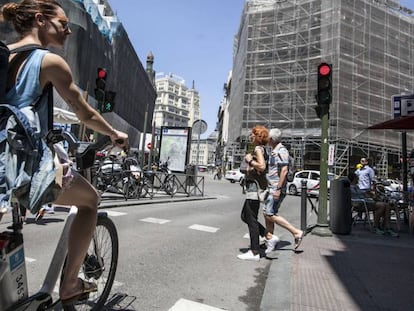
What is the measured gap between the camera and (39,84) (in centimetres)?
186

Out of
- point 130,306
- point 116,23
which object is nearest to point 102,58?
point 116,23

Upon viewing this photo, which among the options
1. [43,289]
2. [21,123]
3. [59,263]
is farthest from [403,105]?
[21,123]

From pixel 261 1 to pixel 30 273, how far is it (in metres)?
36.4

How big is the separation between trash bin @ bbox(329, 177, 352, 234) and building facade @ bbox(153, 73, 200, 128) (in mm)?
127479

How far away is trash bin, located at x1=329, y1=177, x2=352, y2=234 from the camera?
7438 mm

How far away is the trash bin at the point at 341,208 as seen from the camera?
744cm

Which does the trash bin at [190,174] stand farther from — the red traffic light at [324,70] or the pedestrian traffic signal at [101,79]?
the red traffic light at [324,70]

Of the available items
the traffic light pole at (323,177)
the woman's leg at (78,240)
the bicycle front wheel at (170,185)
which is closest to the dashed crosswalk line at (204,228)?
the traffic light pole at (323,177)

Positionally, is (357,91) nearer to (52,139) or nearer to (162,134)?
(162,134)

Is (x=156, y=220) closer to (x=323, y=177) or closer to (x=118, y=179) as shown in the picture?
(x=323, y=177)

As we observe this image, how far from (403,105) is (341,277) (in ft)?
25.0

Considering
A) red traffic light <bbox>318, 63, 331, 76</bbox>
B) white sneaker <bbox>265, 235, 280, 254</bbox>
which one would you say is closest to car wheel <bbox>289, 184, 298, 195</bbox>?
red traffic light <bbox>318, 63, 331, 76</bbox>

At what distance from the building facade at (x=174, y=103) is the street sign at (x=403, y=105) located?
410ft

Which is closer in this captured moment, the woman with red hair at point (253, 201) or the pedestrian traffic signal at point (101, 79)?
the woman with red hair at point (253, 201)
